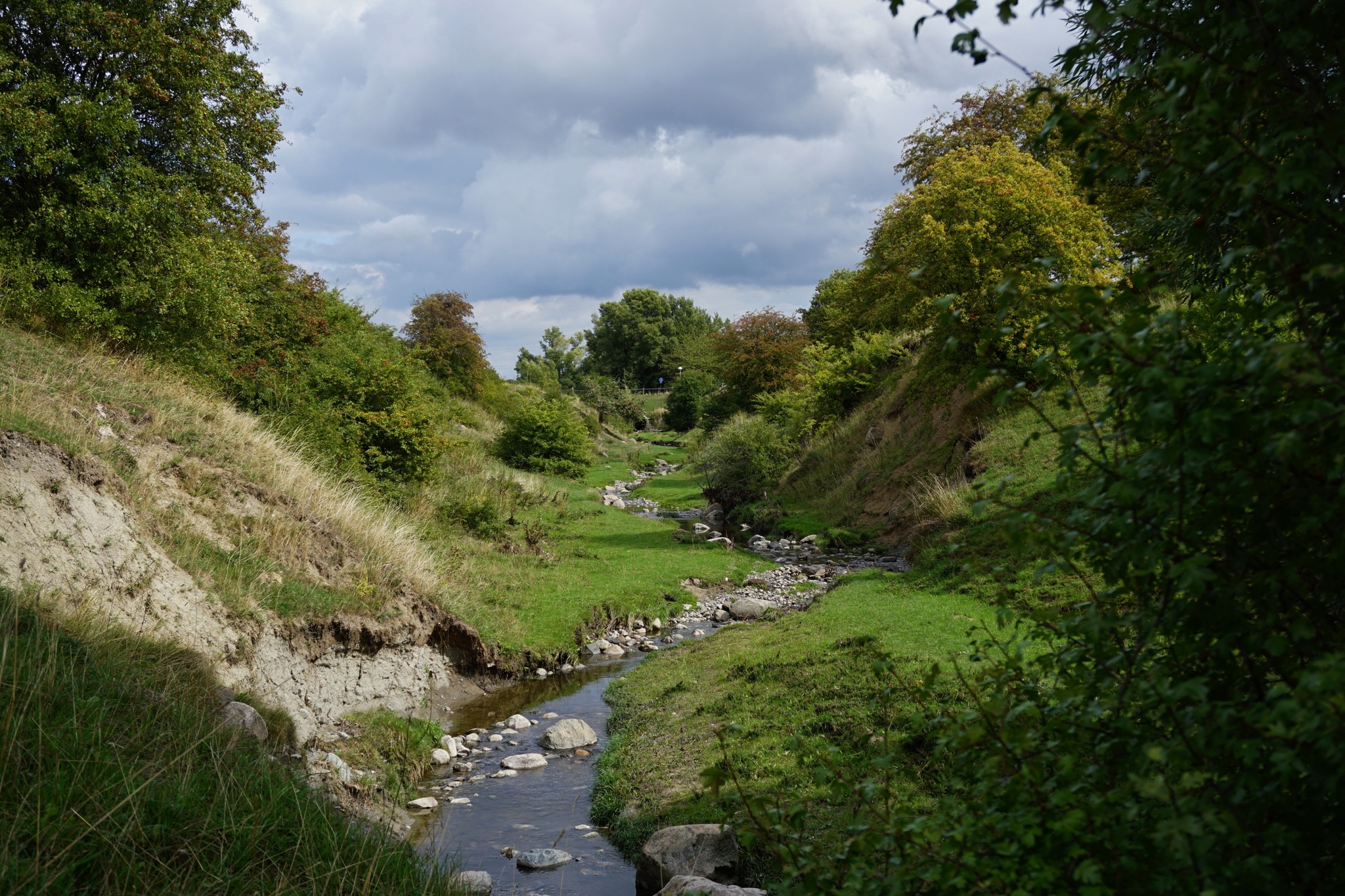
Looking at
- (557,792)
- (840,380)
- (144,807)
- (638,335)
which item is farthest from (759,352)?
(638,335)

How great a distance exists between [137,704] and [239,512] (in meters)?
5.93

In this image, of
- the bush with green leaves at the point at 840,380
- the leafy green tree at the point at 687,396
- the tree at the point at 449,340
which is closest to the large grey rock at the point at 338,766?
the bush with green leaves at the point at 840,380

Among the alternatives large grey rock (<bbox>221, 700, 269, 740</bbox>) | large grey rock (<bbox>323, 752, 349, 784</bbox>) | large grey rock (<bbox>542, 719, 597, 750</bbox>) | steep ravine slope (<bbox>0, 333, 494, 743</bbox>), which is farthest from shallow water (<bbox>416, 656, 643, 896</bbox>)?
large grey rock (<bbox>221, 700, 269, 740</bbox>)

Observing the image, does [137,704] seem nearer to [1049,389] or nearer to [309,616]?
[309,616]

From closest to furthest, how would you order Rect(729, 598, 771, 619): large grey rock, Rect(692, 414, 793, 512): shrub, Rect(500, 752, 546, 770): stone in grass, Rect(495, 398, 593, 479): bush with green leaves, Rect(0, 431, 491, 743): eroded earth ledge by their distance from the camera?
1. Rect(0, 431, 491, 743): eroded earth ledge
2. Rect(500, 752, 546, 770): stone in grass
3. Rect(729, 598, 771, 619): large grey rock
4. Rect(692, 414, 793, 512): shrub
5. Rect(495, 398, 593, 479): bush with green leaves

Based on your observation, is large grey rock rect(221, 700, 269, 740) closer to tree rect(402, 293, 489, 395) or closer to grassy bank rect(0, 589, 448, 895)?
grassy bank rect(0, 589, 448, 895)

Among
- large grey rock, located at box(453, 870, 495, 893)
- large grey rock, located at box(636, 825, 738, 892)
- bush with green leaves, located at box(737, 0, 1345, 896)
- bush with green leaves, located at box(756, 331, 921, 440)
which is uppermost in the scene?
bush with green leaves, located at box(756, 331, 921, 440)

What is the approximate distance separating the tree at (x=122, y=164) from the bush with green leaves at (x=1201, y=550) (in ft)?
52.8

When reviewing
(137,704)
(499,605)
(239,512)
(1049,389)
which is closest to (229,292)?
(239,512)

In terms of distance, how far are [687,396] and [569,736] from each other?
2324 inches

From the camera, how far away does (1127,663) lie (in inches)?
101

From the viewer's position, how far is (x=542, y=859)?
706cm

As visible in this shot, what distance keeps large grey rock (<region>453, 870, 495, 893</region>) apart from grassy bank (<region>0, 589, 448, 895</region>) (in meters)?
0.48

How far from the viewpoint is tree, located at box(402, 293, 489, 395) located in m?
40.4
